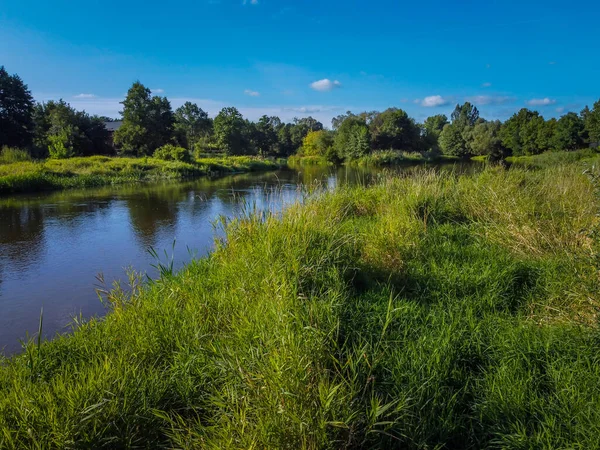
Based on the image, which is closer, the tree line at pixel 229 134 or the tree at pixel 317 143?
the tree line at pixel 229 134

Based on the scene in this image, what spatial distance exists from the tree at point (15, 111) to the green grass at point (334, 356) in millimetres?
41293

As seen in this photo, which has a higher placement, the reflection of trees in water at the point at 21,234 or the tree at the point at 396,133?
the tree at the point at 396,133

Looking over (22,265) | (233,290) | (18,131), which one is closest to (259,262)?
(233,290)

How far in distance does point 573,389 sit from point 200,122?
252ft

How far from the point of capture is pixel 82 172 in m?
25.6

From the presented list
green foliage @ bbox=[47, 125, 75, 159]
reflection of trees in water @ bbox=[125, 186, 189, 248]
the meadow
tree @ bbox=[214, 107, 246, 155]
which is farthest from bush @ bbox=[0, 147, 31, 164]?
tree @ bbox=[214, 107, 246, 155]

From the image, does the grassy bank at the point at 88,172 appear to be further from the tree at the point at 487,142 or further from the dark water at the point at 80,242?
the tree at the point at 487,142

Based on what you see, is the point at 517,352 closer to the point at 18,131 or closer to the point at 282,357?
the point at 282,357

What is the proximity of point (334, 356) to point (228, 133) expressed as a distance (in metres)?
56.2

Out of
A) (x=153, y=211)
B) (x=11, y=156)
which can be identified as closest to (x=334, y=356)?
(x=153, y=211)

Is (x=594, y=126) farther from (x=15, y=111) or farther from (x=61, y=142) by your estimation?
(x=15, y=111)

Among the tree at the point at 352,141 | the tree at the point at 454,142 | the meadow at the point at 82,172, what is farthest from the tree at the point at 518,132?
the meadow at the point at 82,172

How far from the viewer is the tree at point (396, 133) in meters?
65.2

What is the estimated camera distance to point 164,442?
2.24m
